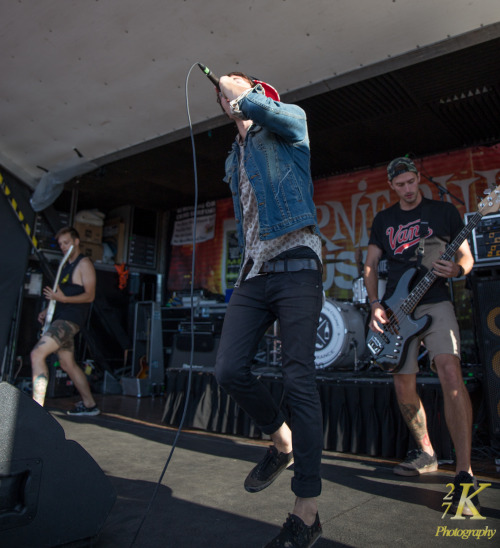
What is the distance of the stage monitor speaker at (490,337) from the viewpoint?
9.66 ft

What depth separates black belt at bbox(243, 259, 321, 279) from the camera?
178cm

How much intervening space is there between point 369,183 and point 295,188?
17.9 feet

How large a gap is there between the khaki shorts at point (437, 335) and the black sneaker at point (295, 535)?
1.43 metres

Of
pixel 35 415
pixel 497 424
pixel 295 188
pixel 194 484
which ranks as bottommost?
pixel 194 484

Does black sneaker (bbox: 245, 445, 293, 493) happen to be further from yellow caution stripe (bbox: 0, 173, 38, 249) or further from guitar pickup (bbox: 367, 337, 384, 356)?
yellow caution stripe (bbox: 0, 173, 38, 249)

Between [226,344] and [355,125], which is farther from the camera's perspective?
[355,125]

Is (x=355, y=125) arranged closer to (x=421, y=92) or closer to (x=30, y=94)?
(x=421, y=92)

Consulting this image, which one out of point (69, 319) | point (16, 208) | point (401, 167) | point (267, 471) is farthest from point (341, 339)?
point (16, 208)

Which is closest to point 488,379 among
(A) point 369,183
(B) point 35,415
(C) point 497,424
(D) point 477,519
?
(C) point 497,424

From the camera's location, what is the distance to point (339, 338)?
4617 mm

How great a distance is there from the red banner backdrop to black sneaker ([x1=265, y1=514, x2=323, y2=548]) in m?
4.70

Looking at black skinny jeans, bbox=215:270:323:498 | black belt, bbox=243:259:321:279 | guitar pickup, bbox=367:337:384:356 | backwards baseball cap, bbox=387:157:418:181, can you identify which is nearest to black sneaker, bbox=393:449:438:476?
guitar pickup, bbox=367:337:384:356

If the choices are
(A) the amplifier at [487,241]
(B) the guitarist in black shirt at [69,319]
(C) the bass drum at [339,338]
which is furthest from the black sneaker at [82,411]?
(A) the amplifier at [487,241]

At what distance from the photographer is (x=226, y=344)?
71.3 inches
